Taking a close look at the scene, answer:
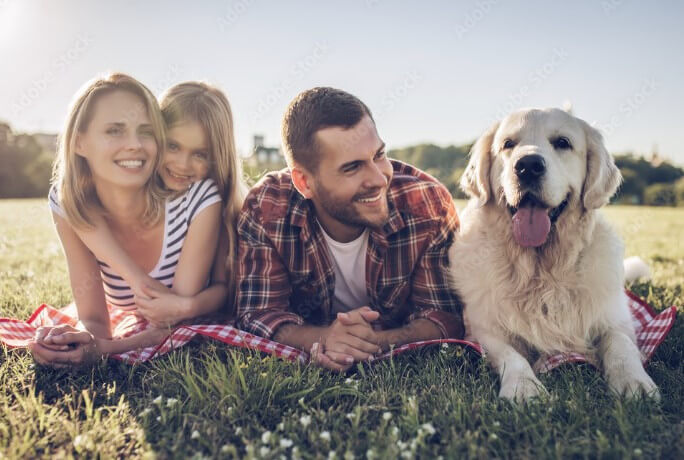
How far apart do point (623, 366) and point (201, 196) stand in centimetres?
249

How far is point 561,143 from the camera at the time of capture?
2.64 metres

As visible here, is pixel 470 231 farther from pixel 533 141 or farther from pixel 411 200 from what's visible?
pixel 533 141

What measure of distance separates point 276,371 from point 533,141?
1.74m

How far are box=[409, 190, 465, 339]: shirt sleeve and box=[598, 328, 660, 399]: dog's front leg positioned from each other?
0.78 meters

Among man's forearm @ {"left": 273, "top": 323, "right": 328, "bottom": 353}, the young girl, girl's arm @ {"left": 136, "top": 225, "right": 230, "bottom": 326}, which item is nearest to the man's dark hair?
the young girl

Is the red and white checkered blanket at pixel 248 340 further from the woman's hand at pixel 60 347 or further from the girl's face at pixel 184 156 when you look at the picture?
the girl's face at pixel 184 156

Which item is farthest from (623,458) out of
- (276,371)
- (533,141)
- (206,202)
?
(206,202)

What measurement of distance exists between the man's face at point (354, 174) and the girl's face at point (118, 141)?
3.49ft

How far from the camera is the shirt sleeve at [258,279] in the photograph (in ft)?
9.60

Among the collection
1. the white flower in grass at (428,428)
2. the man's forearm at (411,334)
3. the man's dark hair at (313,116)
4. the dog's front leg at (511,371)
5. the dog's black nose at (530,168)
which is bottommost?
the man's forearm at (411,334)

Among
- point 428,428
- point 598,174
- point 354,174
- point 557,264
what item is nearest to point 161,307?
point 354,174

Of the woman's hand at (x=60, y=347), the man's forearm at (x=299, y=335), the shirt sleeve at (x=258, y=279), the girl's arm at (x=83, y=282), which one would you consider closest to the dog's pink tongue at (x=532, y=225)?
the man's forearm at (x=299, y=335)

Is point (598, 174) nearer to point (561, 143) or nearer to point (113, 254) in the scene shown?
point (561, 143)

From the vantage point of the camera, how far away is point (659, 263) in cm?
542
